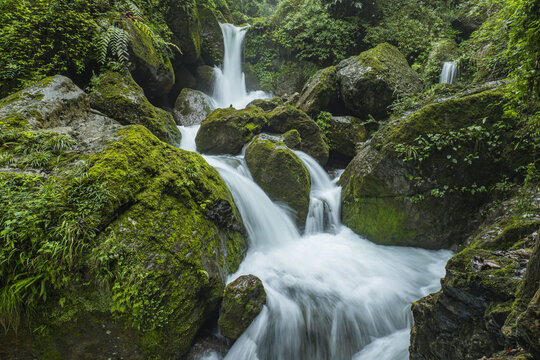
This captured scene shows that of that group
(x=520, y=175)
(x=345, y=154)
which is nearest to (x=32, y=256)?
(x=520, y=175)

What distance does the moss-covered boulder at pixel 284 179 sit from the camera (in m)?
5.90

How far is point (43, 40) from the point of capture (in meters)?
4.91

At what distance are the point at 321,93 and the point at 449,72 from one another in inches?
175

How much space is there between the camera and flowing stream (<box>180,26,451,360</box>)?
3178 millimetres

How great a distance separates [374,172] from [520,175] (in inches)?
94.3

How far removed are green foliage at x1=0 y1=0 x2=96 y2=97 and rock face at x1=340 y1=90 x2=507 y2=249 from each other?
741cm

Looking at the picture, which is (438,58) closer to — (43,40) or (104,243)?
(104,243)

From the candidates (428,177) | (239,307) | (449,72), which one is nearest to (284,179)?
(428,177)

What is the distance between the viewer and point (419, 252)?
16.4 feet

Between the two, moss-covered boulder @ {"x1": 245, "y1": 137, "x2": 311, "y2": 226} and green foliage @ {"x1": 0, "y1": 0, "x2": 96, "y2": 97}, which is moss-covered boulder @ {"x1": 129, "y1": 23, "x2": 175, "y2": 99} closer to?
green foliage @ {"x1": 0, "y1": 0, "x2": 96, "y2": 97}

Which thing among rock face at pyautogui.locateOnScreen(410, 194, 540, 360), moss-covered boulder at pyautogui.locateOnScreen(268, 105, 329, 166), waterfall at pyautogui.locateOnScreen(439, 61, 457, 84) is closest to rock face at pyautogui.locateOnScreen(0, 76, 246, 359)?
rock face at pyautogui.locateOnScreen(410, 194, 540, 360)

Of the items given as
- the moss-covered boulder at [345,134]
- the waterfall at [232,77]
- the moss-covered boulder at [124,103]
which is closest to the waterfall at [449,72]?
the moss-covered boulder at [345,134]

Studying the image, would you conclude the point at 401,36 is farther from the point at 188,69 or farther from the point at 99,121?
the point at 99,121

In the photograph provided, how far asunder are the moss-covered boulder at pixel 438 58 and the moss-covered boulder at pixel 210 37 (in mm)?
10434
